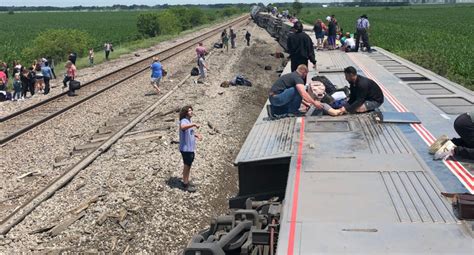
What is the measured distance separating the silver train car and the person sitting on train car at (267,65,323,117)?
33 centimetres

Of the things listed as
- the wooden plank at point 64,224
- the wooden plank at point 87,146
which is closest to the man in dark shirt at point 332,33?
the wooden plank at point 87,146

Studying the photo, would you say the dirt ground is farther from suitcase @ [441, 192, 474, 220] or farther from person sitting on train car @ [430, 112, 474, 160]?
suitcase @ [441, 192, 474, 220]

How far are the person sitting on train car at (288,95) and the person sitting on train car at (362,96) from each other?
54cm

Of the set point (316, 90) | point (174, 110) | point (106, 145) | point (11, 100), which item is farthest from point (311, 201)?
point (11, 100)

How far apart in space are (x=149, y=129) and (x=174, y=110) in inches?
85.8

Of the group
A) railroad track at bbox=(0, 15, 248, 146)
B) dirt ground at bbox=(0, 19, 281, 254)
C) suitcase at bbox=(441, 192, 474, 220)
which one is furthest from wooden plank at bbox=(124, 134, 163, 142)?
suitcase at bbox=(441, 192, 474, 220)

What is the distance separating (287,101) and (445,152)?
3.10m

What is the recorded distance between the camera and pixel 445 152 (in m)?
6.36

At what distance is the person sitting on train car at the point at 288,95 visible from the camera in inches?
349

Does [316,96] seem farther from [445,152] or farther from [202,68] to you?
[202,68]

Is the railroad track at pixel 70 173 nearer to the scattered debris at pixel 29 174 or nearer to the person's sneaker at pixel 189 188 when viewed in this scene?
the scattered debris at pixel 29 174

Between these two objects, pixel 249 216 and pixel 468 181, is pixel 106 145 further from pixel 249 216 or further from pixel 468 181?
pixel 468 181

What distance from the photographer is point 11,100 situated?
19.0 m

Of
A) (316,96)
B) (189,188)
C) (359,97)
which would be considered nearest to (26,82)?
(189,188)
